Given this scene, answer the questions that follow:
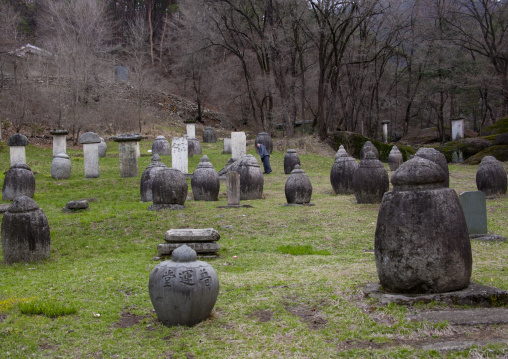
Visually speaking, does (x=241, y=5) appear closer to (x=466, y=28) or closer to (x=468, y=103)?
(x=466, y=28)

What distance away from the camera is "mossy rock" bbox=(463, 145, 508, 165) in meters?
23.4

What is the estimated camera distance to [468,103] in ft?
129

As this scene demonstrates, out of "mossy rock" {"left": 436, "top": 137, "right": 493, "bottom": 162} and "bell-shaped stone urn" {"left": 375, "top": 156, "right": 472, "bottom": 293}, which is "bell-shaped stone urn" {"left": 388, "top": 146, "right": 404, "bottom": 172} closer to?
"mossy rock" {"left": 436, "top": 137, "right": 493, "bottom": 162}

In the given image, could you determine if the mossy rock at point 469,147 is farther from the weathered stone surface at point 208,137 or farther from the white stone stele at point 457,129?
the weathered stone surface at point 208,137

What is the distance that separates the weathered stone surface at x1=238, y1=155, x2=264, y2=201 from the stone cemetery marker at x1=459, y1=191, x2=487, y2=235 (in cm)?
710

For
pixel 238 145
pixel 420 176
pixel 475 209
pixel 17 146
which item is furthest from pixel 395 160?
pixel 420 176

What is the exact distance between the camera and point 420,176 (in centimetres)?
545

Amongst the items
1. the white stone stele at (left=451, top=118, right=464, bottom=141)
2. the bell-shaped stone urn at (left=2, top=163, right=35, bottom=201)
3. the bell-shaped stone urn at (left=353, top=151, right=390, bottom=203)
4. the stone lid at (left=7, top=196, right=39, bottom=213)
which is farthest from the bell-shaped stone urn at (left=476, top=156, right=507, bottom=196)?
the white stone stele at (left=451, top=118, right=464, bottom=141)

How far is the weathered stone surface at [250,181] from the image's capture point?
15.2m

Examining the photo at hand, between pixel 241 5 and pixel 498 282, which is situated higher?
pixel 241 5

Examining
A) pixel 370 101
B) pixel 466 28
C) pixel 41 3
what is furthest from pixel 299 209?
pixel 41 3

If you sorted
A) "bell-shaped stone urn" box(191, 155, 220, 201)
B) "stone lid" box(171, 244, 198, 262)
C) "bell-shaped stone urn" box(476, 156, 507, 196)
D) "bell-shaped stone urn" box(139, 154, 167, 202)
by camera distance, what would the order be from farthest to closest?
"bell-shaped stone urn" box(139, 154, 167, 202) < "bell-shaped stone urn" box(191, 155, 220, 201) < "bell-shaped stone urn" box(476, 156, 507, 196) < "stone lid" box(171, 244, 198, 262)

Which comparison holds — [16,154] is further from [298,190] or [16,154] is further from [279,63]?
[279,63]

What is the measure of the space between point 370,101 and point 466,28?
31.1 ft
